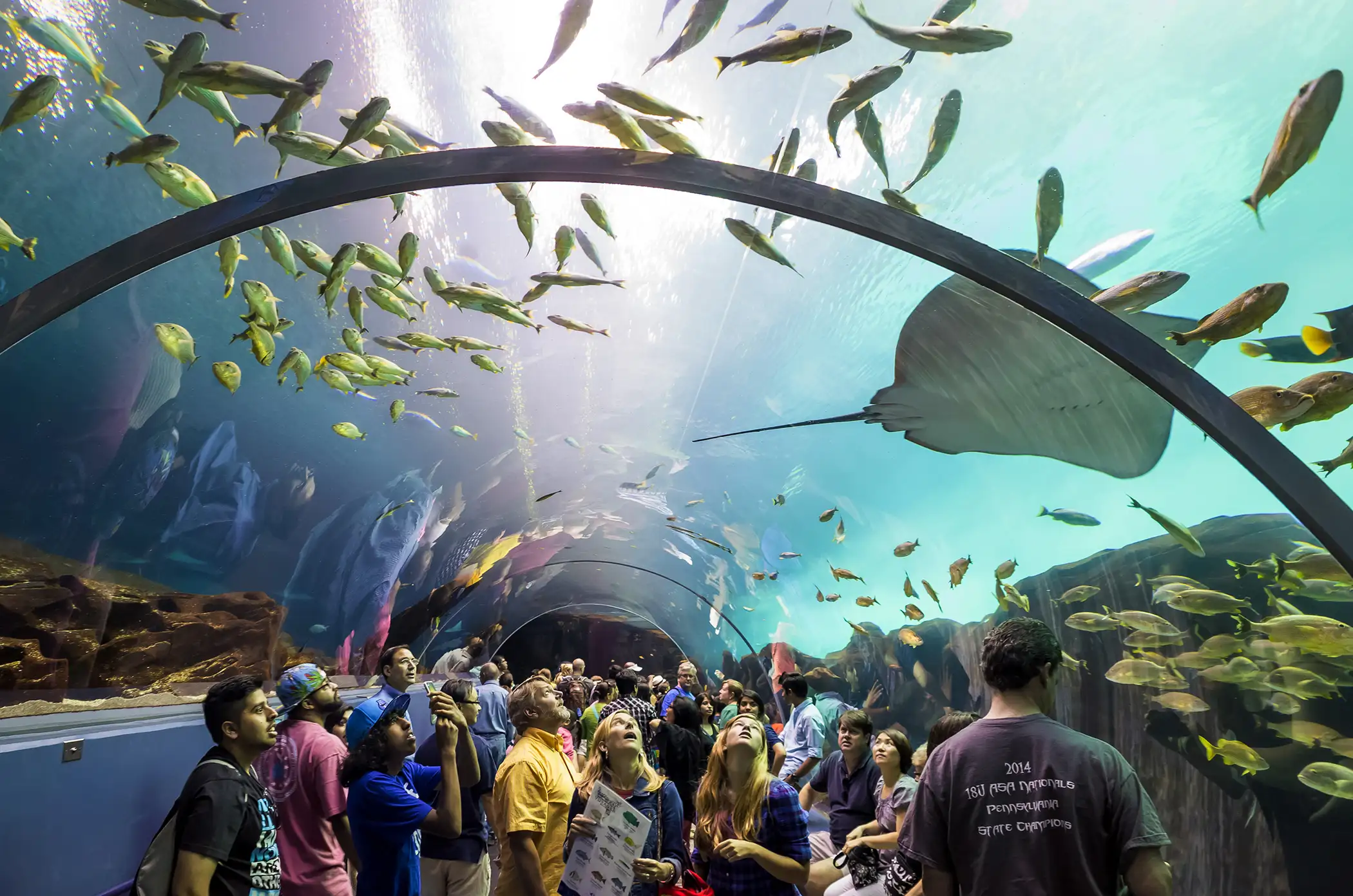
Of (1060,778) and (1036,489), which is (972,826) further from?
(1036,489)

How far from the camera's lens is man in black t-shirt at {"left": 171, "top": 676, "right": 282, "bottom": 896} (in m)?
2.17

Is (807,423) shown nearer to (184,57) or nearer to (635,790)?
(635,790)

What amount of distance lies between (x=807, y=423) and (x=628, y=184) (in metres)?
7.49

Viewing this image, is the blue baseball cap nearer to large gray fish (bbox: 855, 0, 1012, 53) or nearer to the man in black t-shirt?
the man in black t-shirt

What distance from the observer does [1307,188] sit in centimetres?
533

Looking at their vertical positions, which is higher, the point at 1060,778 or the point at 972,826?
the point at 1060,778

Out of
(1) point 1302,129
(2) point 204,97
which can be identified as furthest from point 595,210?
(1) point 1302,129

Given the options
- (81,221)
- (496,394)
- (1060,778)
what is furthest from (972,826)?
(496,394)

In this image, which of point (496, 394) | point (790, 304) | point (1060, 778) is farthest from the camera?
point (496, 394)

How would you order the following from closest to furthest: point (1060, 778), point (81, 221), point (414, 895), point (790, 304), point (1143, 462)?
point (1060, 778)
point (414, 895)
point (81, 221)
point (1143, 462)
point (790, 304)

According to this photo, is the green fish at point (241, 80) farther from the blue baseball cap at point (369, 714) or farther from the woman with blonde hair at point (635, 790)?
the woman with blonde hair at point (635, 790)

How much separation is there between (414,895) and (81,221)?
233 inches

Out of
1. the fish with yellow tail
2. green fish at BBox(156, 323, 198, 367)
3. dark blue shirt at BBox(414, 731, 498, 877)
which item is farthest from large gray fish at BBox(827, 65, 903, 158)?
the fish with yellow tail

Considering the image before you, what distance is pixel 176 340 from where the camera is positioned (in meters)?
6.49
